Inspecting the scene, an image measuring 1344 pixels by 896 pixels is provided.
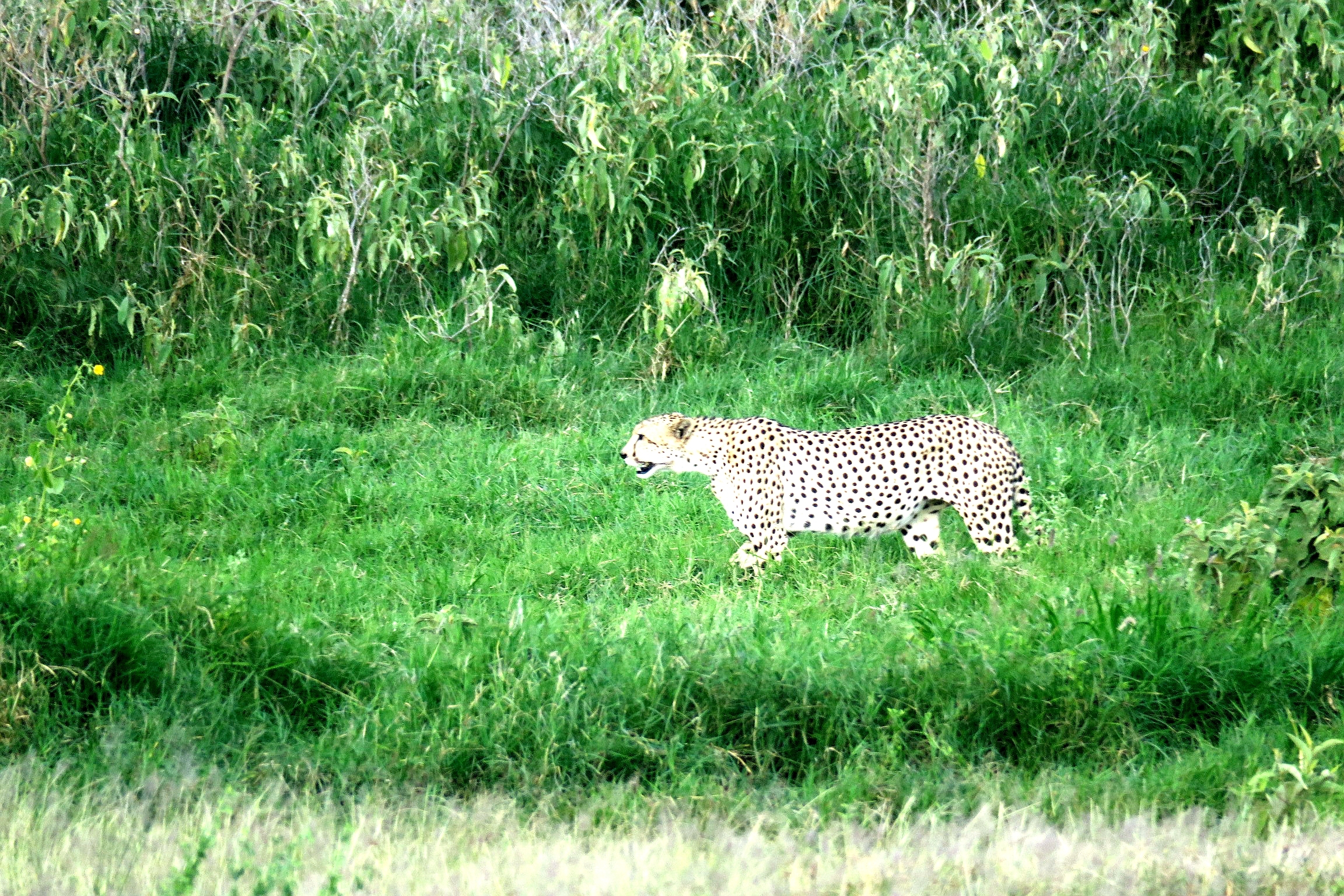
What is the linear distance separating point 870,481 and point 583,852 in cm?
286

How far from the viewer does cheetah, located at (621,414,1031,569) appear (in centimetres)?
629

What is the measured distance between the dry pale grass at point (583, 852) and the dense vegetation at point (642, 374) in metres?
0.26

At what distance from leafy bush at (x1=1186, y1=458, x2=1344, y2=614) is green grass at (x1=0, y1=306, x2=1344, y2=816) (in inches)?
5.0

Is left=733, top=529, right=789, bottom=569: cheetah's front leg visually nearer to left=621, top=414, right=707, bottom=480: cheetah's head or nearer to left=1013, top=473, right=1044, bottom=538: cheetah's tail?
left=621, top=414, right=707, bottom=480: cheetah's head

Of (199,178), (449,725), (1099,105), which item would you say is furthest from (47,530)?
(1099,105)

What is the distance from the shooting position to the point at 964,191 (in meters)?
8.71

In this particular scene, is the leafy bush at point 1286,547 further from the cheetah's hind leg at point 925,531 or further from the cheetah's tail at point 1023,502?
the cheetah's hind leg at point 925,531

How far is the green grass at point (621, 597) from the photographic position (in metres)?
4.38

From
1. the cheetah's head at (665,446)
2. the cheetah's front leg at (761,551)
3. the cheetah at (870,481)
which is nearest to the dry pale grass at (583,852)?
the cheetah's front leg at (761,551)

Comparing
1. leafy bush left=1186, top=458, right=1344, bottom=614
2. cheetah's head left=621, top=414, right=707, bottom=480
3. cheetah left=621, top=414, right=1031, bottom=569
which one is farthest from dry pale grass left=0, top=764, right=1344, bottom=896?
cheetah's head left=621, top=414, right=707, bottom=480

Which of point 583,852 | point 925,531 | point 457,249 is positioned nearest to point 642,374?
point 457,249

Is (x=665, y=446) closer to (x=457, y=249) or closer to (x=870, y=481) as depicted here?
(x=870, y=481)

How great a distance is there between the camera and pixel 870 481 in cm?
629

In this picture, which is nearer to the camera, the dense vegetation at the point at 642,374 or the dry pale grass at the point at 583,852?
the dry pale grass at the point at 583,852
